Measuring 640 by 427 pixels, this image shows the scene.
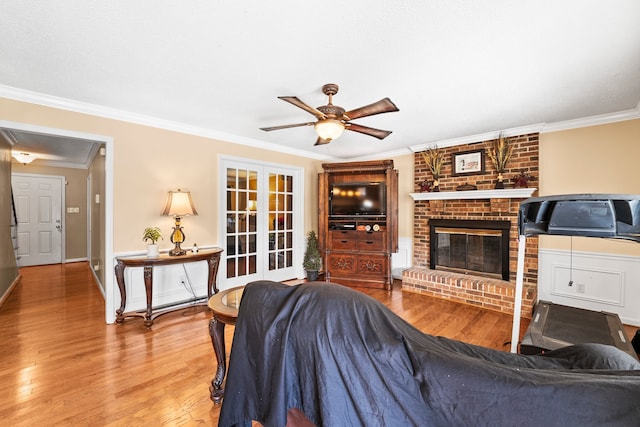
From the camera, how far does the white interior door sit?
18.8 feet

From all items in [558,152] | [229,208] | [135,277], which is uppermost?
[558,152]

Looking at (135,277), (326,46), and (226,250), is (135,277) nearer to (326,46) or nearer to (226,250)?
(226,250)

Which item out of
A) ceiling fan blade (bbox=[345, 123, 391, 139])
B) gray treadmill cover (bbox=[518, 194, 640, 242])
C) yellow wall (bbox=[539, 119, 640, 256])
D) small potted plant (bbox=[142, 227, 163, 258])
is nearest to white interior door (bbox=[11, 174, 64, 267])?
small potted plant (bbox=[142, 227, 163, 258])

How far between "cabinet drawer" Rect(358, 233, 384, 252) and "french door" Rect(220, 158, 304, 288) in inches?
44.4

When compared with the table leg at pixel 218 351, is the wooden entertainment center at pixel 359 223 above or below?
above

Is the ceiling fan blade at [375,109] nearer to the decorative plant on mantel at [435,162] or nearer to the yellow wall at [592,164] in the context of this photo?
the decorative plant on mantel at [435,162]

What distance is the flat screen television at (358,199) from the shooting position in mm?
4645

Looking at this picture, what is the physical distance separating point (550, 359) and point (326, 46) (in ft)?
6.73

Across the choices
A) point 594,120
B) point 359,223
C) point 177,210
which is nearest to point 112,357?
point 177,210

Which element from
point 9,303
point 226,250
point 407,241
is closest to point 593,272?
point 407,241

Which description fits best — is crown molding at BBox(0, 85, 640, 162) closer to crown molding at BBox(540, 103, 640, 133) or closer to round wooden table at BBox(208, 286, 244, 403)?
crown molding at BBox(540, 103, 640, 133)

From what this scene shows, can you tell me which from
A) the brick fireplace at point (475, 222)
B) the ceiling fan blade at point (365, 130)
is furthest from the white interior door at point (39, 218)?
the brick fireplace at point (475, 222)

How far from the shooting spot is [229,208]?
4.19 meters

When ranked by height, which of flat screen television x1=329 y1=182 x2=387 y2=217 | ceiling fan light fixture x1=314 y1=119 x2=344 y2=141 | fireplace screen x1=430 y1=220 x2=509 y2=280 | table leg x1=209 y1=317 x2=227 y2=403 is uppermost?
ceiling fan light fixture x1=314 y1=119 x2=344 y2=141
